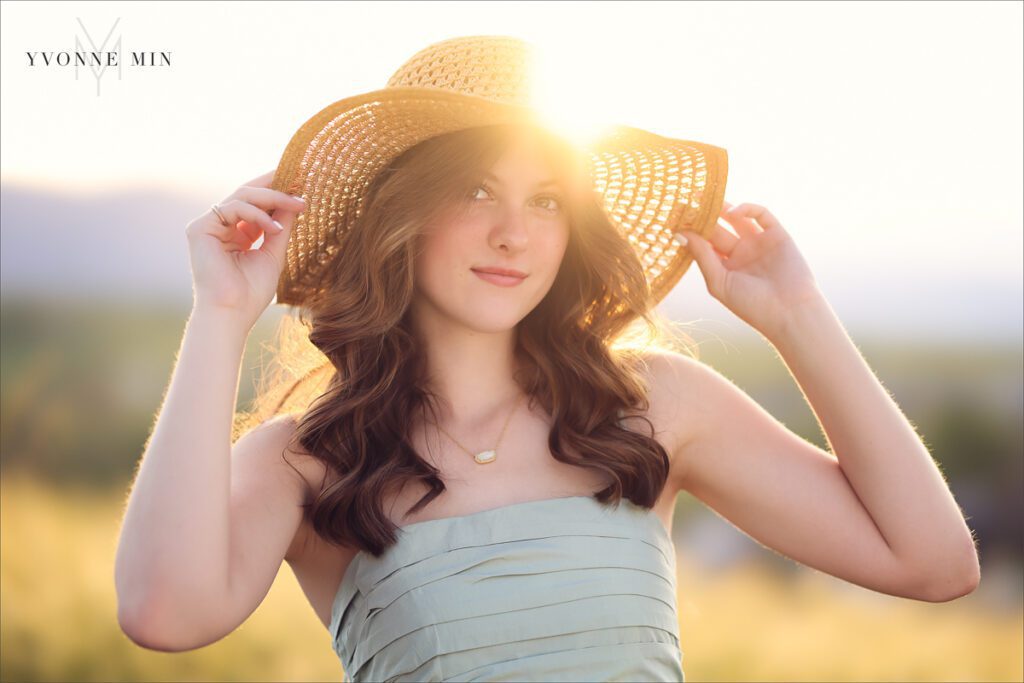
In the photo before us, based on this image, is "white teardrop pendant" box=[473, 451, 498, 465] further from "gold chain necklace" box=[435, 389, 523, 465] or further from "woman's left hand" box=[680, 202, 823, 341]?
"woman's left hand" box=[680, 202, 823, 341]

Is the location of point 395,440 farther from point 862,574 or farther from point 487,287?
point 862,574

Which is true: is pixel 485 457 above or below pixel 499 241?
below

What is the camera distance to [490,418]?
2.39m

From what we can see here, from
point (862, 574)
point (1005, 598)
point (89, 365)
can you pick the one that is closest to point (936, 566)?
point (862, 574)

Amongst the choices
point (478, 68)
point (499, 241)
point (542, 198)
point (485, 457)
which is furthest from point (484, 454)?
point (478, 68)

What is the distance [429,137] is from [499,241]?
0.99ft

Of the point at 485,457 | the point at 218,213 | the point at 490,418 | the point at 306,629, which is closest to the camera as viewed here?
the point at 218,213

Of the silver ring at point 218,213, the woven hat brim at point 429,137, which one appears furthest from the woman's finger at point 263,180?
the silver ring at point 218,213

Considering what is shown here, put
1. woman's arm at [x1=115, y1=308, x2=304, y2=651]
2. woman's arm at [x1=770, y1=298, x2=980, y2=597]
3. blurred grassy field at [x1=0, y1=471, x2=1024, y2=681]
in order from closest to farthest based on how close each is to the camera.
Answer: woman's arm at [x1=115, y1=308, x2=304, y2=651], woman's arm at [x1=770, y1=298, x2=980, y2=597], blurred grassy field at [x1=0, y1=471, x2=1024, y2=681]

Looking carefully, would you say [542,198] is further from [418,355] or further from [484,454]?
[484,454]

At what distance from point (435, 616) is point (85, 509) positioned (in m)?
3.59

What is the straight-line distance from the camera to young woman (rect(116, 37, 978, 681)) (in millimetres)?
2039

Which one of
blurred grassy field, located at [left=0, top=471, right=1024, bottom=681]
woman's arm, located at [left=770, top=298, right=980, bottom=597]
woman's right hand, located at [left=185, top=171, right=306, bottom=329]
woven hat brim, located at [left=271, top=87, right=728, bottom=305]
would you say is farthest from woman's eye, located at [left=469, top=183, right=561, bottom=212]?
blurred grassy field, located at [left=0, top=471, right=1024, bottom=681]

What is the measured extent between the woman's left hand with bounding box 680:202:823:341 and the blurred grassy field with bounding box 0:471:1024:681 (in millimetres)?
1998
